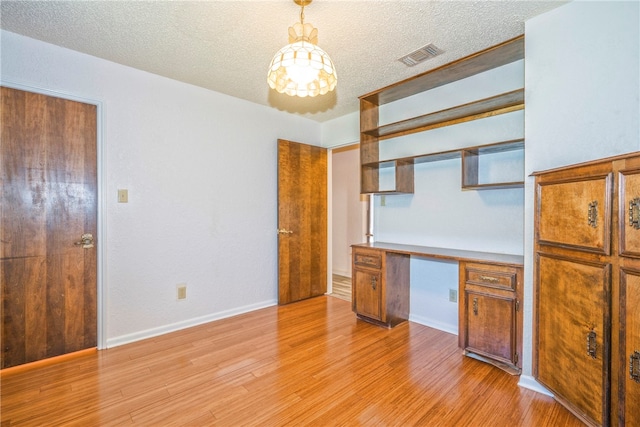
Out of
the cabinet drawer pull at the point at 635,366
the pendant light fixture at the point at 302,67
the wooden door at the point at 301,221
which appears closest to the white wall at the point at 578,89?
the cabinet drawer pull at the point at 635,366

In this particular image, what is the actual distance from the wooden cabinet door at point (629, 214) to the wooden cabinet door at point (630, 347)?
0.11 metres

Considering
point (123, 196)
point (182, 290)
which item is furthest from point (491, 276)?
point (123, 196)

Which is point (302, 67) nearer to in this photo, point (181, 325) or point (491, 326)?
point (491, 326)

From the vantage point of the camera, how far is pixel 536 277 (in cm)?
192

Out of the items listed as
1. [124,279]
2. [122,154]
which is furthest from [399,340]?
[122,154]

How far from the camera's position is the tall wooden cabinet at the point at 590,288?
1357 mm

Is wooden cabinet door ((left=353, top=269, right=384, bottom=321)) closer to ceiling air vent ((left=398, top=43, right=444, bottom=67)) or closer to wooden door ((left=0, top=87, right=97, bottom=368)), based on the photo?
ceiling air vent ((left=398, top=43, right=444, bottom=67))

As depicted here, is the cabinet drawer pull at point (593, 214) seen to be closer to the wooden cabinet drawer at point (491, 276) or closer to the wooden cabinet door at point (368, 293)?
the wooden cabinet drawer at point (491, 276)

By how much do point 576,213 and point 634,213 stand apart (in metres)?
0.28

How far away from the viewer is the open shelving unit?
2357 mm

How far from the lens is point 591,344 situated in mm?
1534

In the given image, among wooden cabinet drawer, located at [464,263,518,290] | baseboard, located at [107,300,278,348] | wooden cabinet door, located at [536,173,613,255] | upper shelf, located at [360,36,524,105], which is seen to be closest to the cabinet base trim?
wooden cabinet drawer, located at [464,263,518,290]

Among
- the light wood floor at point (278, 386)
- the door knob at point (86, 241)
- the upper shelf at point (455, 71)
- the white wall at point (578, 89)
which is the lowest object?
the light wood floor at point (278, 386)

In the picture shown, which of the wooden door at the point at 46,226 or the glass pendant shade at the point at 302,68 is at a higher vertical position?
the glass pendant shade at the point at 302,68
